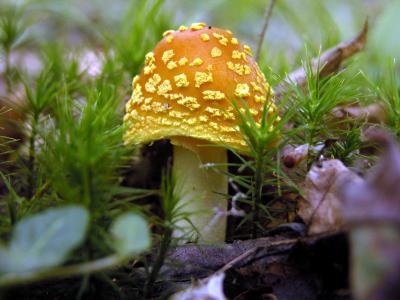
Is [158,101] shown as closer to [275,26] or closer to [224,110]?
[224,110]

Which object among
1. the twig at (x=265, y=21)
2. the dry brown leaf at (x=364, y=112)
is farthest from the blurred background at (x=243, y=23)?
the dry brown leaf at (x=364, y=112)

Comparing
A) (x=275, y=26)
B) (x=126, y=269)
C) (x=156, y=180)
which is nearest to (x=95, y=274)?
(x=126, y=269)

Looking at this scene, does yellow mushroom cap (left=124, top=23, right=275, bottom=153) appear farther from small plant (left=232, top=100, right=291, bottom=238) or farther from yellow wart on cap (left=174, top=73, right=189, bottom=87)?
small plant (left=232, top=100, right=291, bottom=238)

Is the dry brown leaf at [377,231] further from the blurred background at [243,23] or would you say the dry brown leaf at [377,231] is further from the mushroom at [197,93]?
the blurred background at [243,23]

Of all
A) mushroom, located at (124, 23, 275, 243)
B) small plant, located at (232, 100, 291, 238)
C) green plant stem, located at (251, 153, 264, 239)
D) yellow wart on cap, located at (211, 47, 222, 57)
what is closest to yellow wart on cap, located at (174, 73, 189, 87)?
mushroom, located at (124, 23, 275, 243)

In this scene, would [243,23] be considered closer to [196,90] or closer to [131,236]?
[196,90]
